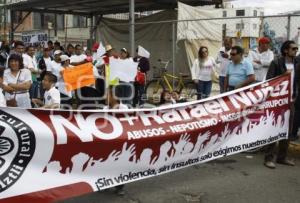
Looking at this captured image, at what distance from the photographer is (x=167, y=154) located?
→ 5477 millimetres

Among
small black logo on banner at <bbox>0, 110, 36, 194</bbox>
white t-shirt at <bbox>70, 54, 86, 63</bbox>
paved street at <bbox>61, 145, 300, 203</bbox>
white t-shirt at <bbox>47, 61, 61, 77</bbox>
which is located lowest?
paved street at <bbox>61, 145, 300, 203</bbox>

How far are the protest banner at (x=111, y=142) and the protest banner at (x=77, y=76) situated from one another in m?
2.23

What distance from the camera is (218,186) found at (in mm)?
5895

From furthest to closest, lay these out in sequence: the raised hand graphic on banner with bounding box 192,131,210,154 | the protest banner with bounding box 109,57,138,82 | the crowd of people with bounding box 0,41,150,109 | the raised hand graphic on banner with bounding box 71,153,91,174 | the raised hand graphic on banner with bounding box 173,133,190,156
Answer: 1. the protest banner with bounding box 109,57,138,82
2. the crowd of people with bounding box 0,41,150,109
3. the raised hand graphic on banner with bounding box 192,131,210,154
4. the raised hand graphic on banner with bounding box 173,133,190,156
5. the raised hand graphic on banner with bounding box 71,153,91,174

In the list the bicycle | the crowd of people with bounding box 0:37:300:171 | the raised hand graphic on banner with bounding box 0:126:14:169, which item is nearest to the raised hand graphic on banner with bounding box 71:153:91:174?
the raised hand graphic on banner with bounding box 0:126:14:169

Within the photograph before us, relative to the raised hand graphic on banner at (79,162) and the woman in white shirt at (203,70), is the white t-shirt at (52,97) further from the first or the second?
the woman in white shirt at (203,70)

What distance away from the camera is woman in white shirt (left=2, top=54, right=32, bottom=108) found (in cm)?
717

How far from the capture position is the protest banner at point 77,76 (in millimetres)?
7266

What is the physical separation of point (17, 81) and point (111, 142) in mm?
2912

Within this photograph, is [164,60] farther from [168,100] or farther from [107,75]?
[168,100]

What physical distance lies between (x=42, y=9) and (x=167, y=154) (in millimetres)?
15308

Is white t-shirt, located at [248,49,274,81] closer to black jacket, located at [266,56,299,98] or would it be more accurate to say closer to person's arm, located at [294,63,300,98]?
person's arm, located at [294,63,300,98]

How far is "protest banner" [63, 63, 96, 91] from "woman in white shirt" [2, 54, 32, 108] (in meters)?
0.62

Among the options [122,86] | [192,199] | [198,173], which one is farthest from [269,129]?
[122,86]
